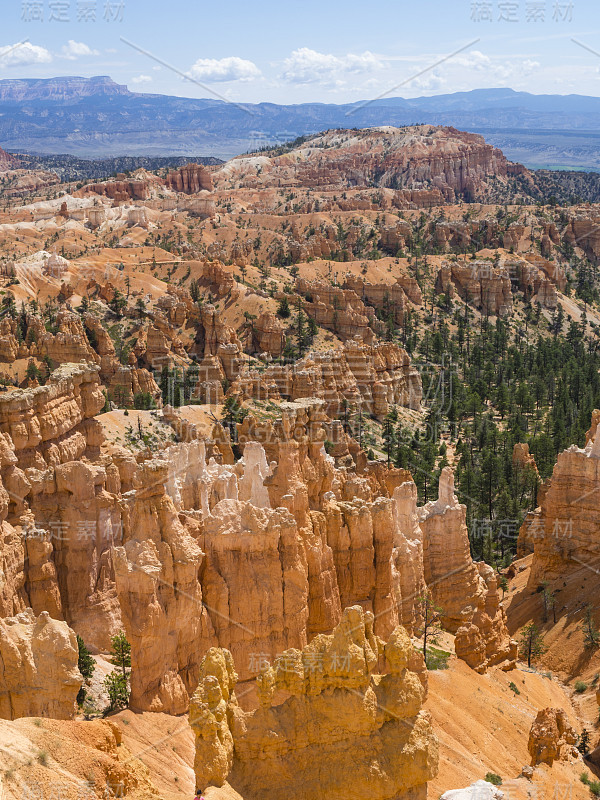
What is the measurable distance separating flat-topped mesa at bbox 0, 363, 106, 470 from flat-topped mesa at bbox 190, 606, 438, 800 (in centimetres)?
1709

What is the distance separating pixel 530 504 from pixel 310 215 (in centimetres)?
10130

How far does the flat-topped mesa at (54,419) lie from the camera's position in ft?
105

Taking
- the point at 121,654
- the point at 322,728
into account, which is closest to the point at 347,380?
the point at 121,654

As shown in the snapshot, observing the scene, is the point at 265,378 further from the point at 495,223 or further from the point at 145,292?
the point at 495,223

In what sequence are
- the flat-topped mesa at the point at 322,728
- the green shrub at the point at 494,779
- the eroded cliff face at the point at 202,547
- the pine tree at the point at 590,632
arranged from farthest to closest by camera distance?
the pine tree at the point at 590,632 < the green shrub at the point at 494,779 < the eroded cliff face at the point at 202,547 < the flat-topped mesa at the point at 322,728

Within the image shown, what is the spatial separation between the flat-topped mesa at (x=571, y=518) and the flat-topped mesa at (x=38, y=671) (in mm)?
28954

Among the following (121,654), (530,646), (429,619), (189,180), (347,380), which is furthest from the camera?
(189,180)

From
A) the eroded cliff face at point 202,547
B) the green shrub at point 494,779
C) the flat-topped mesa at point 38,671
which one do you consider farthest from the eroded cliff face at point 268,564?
the green shrub at point 494,779

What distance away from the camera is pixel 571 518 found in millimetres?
43531

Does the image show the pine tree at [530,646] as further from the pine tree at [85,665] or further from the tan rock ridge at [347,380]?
the tan rock ridge at [347,380]

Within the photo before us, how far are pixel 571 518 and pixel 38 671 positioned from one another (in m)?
30.2

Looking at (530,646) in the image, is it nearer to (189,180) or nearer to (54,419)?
(54,419)

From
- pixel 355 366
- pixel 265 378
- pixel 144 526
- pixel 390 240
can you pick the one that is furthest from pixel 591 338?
pixel 144 526

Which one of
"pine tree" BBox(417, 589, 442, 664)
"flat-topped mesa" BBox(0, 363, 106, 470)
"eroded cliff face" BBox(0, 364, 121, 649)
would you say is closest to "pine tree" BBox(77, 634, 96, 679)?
"eroded cliff face" BBox(0, 364, 121, 649)
